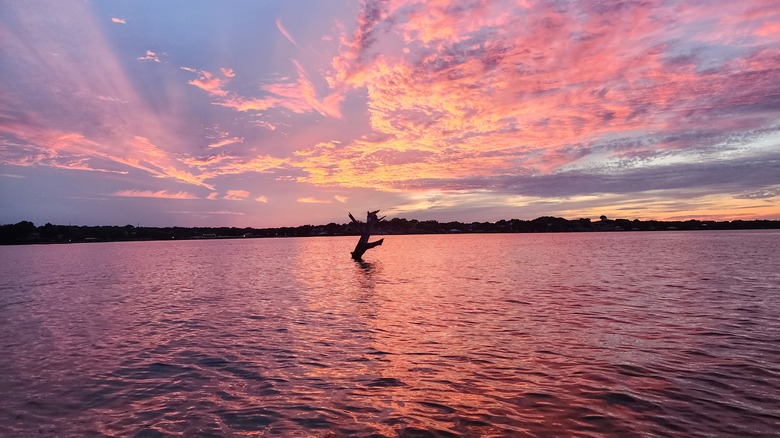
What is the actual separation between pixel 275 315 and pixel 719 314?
21.6 m

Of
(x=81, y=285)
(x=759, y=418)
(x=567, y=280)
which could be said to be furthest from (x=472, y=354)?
(x=81, y=285)

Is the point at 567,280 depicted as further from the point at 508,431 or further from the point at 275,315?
the point at 508,431

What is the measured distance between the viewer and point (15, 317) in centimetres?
2183

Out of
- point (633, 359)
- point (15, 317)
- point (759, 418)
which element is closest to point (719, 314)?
point (633, 359)

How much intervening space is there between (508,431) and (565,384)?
10.7 feet

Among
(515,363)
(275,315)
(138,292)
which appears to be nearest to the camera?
(515,363)

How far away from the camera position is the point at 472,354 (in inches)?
516

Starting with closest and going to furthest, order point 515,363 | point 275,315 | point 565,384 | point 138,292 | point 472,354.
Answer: point 565,384 < point 515,363 < point 472,354 < point 275,315 < point 138,292

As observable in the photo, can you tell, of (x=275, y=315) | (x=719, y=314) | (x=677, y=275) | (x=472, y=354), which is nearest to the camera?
(x=472, y=354)

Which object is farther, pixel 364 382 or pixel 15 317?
pixel 15 317

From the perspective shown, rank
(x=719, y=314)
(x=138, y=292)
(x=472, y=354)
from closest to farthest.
Result: 1. (x=472, y=354)
2. (x=719, y=314)
3. (x=138, y=292)

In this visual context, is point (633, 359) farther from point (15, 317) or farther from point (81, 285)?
point (81, 285)

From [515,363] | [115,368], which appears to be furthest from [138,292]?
[515,363]

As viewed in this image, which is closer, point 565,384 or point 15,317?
point 565,384
